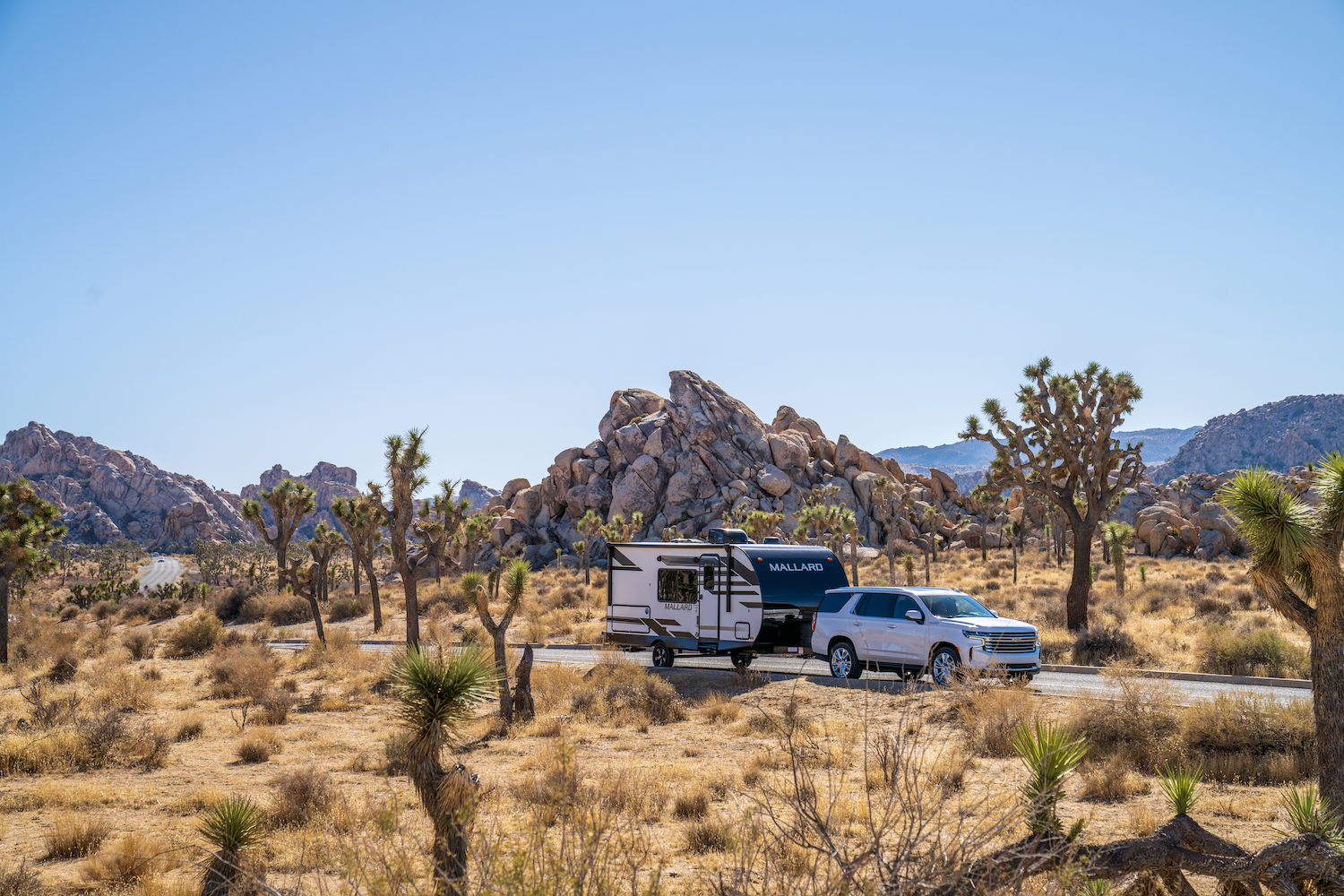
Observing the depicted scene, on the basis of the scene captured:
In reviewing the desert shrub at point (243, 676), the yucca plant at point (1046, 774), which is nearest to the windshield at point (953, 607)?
the yucca plant at point (1046, 774)

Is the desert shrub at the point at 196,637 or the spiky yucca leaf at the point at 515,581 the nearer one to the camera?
the spiky yucca leaf at the point at 515,581

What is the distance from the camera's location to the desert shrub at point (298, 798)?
984cm

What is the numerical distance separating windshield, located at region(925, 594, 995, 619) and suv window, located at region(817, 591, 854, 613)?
1.87 metres

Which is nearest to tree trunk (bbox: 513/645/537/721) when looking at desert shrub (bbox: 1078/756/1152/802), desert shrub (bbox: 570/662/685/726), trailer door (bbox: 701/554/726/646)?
desert shrub (bbox: 570/662/685/726)

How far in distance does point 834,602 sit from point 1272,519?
12.0 meters

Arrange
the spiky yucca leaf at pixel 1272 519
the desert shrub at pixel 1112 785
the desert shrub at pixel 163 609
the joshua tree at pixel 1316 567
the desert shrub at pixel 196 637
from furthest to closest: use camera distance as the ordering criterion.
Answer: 1. the desert shrub at pixel 163 609
2. the desert shrub at pixel 196 637
3. the desert shrub at pixel 1112 785
4. the spiky yucca leaf at pixel 1272 519
5. the joshua tree at pixel 1316 567

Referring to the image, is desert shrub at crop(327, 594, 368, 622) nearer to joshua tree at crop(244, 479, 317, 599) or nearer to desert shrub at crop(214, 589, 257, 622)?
desert shrub at crop(214, 589, 257, 622)

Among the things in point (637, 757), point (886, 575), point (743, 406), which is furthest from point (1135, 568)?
point (637, 757)

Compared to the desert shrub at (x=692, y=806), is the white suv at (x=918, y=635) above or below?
above

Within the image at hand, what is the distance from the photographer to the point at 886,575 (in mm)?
60188

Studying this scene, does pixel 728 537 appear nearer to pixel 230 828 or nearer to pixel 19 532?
pixel 230 828

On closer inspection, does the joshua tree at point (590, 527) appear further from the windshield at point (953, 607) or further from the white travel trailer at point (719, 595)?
the windshield at point (953, 607)

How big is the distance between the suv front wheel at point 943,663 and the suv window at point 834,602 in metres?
2.40

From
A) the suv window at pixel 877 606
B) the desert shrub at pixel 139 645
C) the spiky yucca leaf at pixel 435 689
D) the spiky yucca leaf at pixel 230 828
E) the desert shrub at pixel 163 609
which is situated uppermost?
the spiky yucca leaf at pixel 435 689
